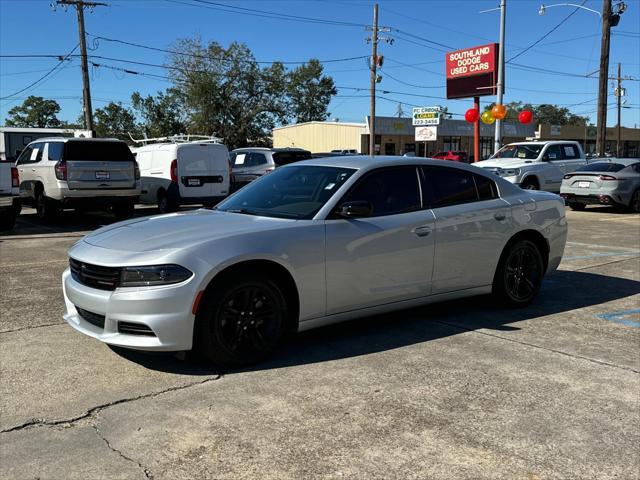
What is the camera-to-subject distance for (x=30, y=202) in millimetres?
14258

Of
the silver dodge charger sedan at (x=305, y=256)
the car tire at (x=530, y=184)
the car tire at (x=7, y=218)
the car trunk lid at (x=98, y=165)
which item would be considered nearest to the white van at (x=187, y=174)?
the car trunk lid at (x=98, y=165)

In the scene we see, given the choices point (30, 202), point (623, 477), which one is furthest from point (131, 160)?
point (623, 477)

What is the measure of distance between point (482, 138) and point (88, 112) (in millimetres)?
45417

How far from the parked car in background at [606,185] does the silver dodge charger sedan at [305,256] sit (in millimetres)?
11526

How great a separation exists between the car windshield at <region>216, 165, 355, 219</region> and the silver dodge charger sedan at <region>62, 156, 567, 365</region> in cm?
2

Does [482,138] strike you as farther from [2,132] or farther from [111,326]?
[111,326]

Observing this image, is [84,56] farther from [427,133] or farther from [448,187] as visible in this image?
[448,187]

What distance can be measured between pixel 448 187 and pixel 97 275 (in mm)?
3207

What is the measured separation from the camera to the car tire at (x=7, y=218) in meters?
11.4

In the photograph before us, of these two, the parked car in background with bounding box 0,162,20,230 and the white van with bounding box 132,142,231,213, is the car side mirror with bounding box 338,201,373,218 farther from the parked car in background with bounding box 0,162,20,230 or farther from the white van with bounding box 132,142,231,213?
the white van with bounding box 132,142,231,213

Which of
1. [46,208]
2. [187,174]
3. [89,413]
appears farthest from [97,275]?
[187,174]

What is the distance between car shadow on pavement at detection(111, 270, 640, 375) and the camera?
456 centimetres

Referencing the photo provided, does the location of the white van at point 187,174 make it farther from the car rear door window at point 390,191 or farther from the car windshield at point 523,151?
the car rear door window at point 390,191

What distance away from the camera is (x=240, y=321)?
4289 millimetres
